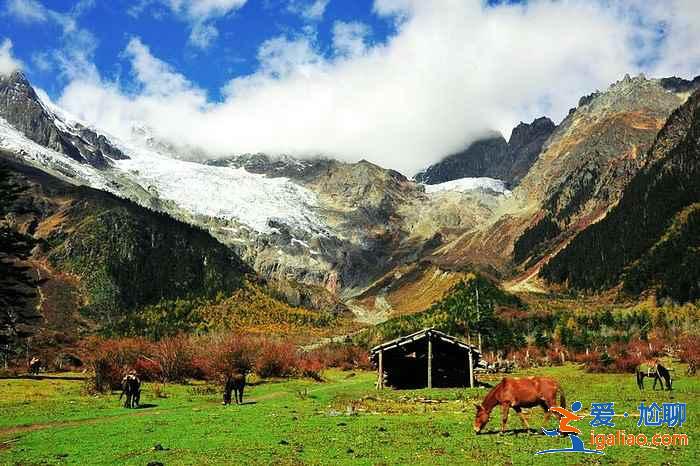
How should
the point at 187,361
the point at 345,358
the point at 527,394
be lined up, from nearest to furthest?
the point at 527,394 < the point at 187,361 < the point at 345,358

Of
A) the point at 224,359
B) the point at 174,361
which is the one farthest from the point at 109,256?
the point at 174,361

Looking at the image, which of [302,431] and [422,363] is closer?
[302,431]

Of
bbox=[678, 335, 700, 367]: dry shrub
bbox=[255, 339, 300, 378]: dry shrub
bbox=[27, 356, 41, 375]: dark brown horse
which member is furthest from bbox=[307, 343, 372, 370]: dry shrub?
bbox=[678, 335, 700, 367]: dry shrub

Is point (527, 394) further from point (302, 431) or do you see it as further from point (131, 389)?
point (131, 389)

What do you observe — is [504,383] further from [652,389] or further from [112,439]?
[652,389]

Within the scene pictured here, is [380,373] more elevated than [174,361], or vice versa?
[174,361]

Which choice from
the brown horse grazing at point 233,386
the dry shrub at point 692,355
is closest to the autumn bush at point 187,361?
the brown horse grazing at point 233,386

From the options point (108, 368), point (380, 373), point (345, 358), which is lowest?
point (380, 373)

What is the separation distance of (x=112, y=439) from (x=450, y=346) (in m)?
35.5

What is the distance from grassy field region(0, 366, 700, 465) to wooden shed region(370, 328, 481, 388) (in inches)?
391

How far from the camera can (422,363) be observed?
56.6 m

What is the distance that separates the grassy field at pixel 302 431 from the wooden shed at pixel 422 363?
993 centimetres

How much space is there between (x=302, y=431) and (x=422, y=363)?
3401cm

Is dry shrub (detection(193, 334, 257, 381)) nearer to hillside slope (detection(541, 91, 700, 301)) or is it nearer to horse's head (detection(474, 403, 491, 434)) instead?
horse's head (detection(474, 403, 491, 434))
